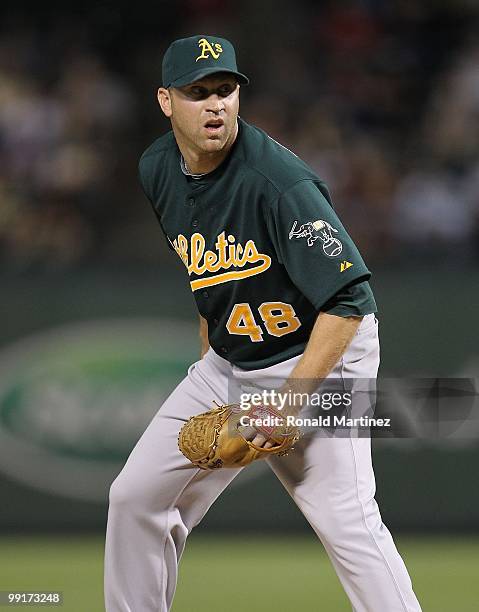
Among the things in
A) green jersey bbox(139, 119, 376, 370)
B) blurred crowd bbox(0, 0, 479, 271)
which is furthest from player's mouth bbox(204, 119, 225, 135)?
blurred crowd bbox(0, 0, 479, 271)

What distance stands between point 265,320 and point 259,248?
0.25 metres

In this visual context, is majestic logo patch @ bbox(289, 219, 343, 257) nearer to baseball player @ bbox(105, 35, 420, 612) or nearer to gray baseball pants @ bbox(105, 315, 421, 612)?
baseball player @ bbox(105, 35, 420, 612)

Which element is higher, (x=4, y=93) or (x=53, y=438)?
(x=4, y=93)

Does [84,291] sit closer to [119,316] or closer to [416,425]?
[119,316]

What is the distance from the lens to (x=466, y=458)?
6.69m

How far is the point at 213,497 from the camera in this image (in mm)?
4203

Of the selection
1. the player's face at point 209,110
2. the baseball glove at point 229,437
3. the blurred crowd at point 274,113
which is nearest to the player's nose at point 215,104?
the player's face at point 209,110

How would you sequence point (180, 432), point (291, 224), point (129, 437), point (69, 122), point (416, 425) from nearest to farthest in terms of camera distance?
point (291, 224) → point (180, 432) → point (416, 425) → point (129, 437) → point (69, 122)

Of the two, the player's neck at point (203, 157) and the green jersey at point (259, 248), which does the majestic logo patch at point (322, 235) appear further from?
the player's neck at point (203, 157)

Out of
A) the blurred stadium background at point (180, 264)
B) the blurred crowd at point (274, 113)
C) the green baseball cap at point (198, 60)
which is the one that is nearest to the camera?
the green baseball cap at point (198, 60)

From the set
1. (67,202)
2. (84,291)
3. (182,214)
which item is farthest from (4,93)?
(182,214)

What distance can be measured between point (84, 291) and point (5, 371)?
632 millimetres

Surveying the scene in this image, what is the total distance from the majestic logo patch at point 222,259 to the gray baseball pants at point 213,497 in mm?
351

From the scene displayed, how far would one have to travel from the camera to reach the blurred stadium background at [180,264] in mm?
6566
